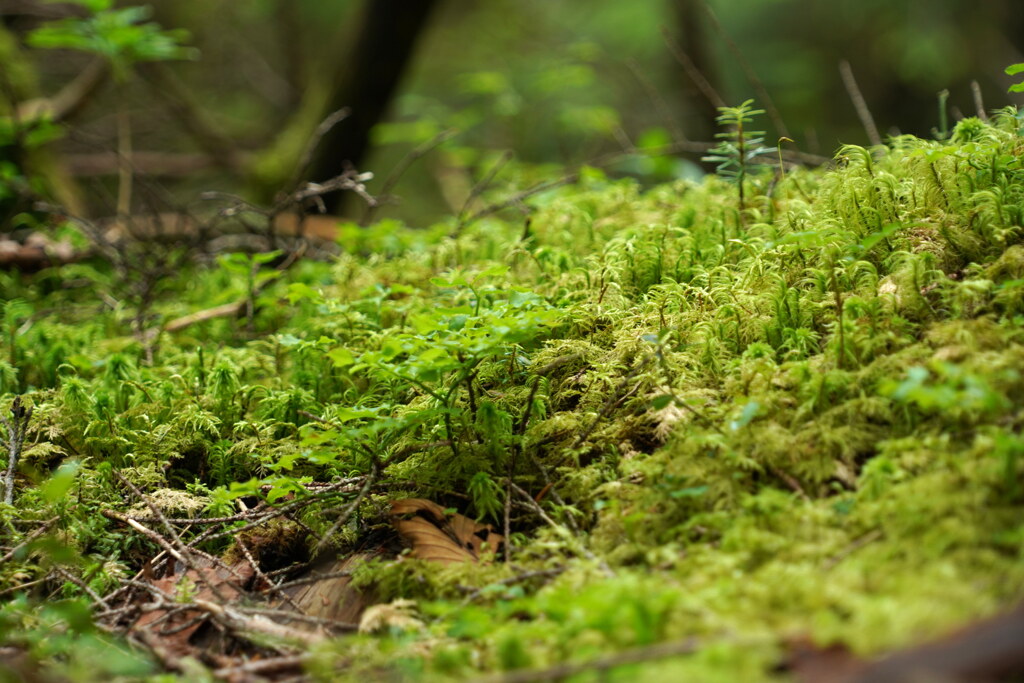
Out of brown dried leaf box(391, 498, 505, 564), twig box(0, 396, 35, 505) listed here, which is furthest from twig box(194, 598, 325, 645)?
twig box(0, 396, 35, 505)

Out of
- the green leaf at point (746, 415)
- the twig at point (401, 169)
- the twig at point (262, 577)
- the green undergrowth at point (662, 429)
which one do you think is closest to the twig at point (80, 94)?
the twig at point (401, 169)

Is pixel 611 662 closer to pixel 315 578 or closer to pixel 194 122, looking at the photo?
pixel 315 578

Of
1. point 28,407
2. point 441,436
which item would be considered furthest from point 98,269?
point 441,436

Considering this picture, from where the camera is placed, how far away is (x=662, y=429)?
2061mm

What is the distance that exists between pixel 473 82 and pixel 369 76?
0.99 m

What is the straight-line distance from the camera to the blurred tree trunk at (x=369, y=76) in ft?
21.2

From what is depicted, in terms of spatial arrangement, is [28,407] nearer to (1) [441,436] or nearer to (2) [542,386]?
(1) [441,436]

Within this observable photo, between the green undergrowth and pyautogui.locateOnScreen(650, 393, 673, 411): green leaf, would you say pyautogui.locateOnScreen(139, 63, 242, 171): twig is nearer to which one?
the green undergrowth

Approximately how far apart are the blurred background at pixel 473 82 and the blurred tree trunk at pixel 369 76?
Result: 0.01m

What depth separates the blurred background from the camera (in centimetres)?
661

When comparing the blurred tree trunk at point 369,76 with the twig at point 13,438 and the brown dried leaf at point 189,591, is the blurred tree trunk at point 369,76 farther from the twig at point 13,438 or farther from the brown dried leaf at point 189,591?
the brown dried leaf at point 189,591

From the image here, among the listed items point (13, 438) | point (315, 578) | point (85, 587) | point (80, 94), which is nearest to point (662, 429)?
point (315, 578)

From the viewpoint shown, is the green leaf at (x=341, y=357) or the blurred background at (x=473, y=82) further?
the blurred background at (x=473, y=82)

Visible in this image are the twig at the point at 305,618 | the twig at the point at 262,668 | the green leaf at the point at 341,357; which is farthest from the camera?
the green leaf at the point at 341,357
